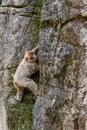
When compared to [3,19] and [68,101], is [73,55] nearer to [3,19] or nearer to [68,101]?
[68,101]

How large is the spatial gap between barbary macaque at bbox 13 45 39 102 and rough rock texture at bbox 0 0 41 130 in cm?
26

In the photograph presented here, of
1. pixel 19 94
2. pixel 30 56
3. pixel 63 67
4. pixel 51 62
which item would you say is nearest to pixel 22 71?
pixel 30 56

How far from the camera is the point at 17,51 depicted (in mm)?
10336

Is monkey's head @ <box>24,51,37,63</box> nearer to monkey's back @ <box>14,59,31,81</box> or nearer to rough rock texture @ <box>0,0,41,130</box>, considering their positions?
monkey's back @ <box>14,59,31,81</box>

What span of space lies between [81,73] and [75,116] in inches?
33.2

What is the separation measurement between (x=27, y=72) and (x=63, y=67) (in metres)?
1.56

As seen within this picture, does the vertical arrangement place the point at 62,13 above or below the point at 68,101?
above

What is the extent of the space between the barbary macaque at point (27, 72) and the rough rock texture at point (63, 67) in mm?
577

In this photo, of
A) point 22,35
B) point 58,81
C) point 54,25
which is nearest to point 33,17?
point 22,35

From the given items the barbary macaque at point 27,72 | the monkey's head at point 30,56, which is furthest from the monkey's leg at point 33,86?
the monkey's head at point 30,56

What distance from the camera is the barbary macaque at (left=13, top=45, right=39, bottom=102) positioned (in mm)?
9664

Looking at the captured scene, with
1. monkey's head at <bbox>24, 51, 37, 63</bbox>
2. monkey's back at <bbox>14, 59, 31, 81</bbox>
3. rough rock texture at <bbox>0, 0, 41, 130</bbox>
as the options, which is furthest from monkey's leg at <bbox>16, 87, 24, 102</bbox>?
monkey's head at <bbox>24, 51, 37, 63</bbox>

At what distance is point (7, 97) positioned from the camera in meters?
10.4

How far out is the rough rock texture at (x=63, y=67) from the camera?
804 centimetres
